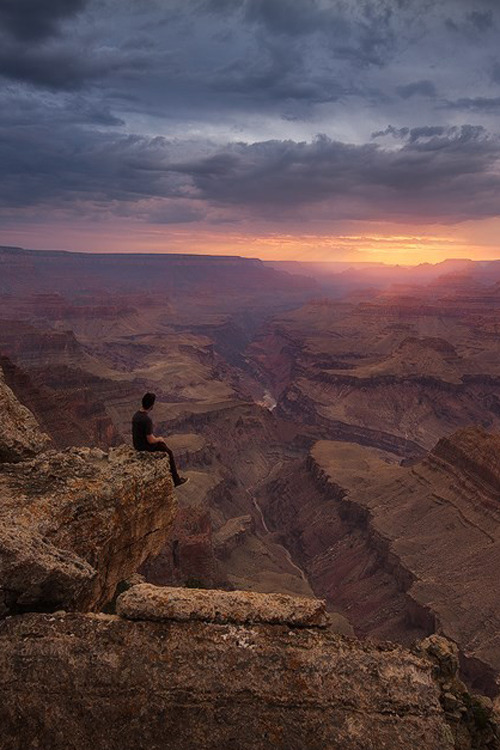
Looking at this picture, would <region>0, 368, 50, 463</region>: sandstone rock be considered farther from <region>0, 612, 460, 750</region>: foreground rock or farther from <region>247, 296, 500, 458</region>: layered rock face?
<region>247, 296, 500, 458</region>: layered rock face

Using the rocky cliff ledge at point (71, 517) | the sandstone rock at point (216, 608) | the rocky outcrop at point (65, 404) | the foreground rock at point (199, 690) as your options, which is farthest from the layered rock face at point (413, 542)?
the foreground rock at point (199, 690)

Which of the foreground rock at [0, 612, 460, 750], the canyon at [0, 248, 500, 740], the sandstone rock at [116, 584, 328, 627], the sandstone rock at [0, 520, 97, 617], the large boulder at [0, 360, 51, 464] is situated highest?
the large boulder at [0, 360, 51, 464]

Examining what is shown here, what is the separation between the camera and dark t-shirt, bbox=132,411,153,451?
11.9 metres

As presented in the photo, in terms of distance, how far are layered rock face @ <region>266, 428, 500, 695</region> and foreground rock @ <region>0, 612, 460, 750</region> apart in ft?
103

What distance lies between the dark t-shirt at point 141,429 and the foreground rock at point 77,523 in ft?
0.91

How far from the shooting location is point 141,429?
1198 centimetres

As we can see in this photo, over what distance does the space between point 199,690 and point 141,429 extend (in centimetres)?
628

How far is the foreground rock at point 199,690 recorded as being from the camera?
21.2 ft

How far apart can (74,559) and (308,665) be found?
4.14 m

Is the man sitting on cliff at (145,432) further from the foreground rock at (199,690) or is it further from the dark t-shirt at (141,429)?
the foreground rock at (199,690)

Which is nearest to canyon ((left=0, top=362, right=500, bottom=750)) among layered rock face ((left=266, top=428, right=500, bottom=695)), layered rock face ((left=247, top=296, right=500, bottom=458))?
layered rock face ((left=266, top=428, right=500, bottom=695))

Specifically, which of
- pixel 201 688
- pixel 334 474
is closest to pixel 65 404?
pixel 334 474

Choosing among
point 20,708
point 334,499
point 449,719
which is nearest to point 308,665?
point 449,719

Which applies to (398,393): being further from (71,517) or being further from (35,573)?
(35,573)
